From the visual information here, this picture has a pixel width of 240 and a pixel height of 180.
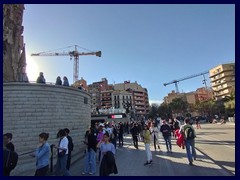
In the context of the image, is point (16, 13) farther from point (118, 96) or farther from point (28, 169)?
point (118, 96)

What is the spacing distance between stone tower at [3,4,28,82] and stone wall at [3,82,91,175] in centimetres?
1083

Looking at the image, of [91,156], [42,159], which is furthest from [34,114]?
[42,159]

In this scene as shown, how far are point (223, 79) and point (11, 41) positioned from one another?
3482 inches

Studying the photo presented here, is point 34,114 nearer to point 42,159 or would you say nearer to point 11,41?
point 42,159

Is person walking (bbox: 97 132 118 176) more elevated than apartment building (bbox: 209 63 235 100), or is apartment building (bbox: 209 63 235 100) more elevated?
apartment building (bbox: 209 63 235 100)

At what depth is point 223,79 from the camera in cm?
9738

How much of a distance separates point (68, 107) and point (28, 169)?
640cm

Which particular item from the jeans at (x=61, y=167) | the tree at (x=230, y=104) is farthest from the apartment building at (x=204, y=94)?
the jeans at (x=61, y=167)

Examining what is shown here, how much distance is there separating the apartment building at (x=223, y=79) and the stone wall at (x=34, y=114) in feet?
284

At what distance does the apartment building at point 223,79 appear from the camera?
3720 inches

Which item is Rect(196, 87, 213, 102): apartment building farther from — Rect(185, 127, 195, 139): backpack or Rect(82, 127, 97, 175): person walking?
Rect(82, 127, 97, 175): person walking

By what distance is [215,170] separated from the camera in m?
8.25

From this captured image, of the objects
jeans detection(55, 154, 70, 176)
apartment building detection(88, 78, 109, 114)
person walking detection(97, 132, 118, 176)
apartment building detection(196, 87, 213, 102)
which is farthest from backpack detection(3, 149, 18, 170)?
apartment building detection(196, 87, 213, 102)

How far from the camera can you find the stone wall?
13570 millimetres
